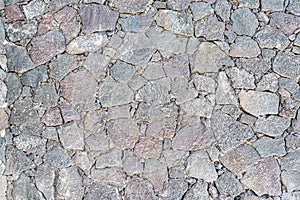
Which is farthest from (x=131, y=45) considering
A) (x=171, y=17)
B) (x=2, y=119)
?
(x=2, y=119)

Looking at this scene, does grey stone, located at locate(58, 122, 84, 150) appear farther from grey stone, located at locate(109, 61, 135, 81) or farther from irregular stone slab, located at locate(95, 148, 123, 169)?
grey stone, located at locate(109, 61, 135, 81)

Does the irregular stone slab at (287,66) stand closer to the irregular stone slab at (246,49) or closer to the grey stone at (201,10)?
the irregular stone slab at (246,49)

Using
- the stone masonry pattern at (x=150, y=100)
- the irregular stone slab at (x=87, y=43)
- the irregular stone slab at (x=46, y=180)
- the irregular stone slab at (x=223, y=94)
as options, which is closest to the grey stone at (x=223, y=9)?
the stone masonry pattern at (x=150, y=100)

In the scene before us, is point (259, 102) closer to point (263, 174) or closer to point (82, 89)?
point (263, 174)

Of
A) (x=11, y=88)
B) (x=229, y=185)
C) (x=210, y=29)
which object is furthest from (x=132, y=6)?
(x=229, y=185)

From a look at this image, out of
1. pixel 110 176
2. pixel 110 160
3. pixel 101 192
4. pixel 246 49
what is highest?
pixel 246 49

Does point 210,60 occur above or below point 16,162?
above

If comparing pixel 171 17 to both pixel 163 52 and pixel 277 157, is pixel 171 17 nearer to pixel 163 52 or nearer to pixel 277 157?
pixel 163 52

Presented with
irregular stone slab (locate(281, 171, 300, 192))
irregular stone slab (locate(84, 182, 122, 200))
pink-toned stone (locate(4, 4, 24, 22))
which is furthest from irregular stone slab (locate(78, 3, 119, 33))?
irregular stone slab (locate(281, 171, 300, 192))
